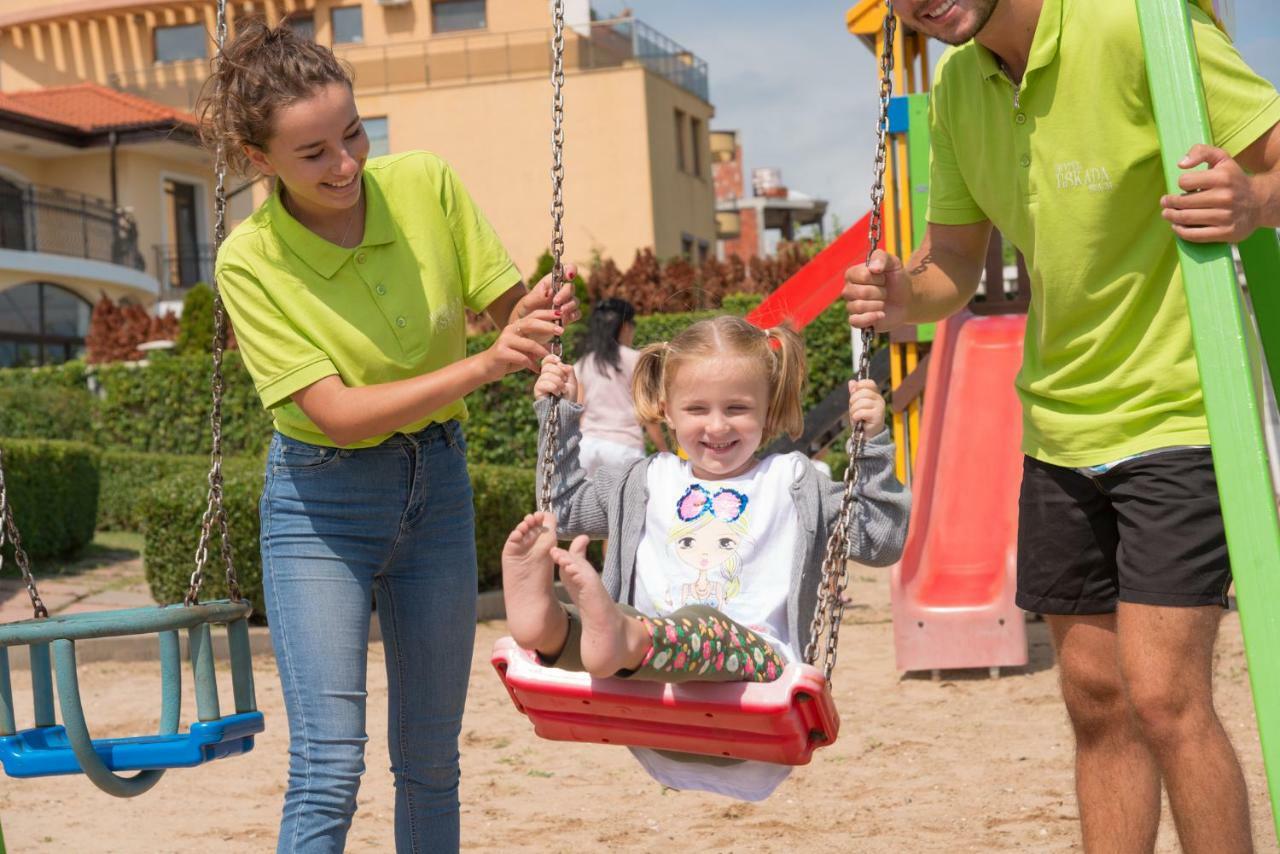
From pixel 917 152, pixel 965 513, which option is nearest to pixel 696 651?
pixel 965 513

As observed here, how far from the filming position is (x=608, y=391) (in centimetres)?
769

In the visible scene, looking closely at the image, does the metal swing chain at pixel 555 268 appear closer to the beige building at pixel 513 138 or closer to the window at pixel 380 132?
the beige building at pixel 513 138

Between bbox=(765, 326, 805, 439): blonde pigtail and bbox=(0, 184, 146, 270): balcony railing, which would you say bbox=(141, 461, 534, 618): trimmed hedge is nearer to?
bbox=(765, 326, 805, 439): blonde pigtail

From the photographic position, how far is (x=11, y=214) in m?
28.1

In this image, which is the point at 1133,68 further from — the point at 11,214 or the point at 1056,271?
the point at 11,214

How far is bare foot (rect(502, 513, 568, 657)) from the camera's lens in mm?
2678

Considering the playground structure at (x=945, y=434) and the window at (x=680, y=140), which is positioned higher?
the window at (x=680, y=140)

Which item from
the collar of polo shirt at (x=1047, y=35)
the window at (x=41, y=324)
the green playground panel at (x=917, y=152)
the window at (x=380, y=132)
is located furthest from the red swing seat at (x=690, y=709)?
the window at (x=380, y=132)

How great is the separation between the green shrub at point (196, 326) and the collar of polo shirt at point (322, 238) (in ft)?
49.7

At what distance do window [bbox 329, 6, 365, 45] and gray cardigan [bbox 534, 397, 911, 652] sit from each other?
34551 mm

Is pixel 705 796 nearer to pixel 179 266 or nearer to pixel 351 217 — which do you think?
pixel 351 217

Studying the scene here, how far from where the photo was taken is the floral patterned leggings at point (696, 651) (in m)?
2.69

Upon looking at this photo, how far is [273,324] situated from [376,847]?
2.13m

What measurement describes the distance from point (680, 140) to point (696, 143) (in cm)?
108
